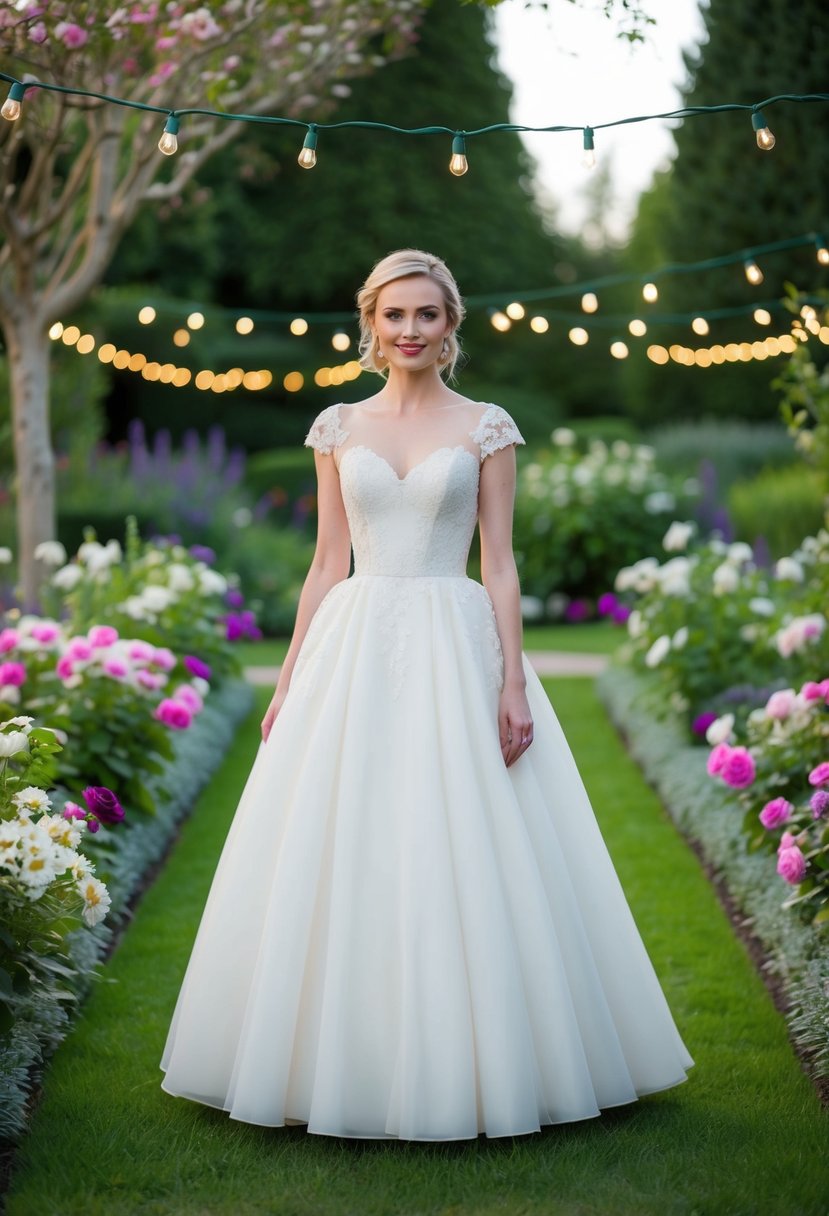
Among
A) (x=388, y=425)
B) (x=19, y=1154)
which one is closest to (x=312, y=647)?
(x=388, y=425)

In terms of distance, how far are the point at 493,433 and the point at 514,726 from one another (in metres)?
0.71

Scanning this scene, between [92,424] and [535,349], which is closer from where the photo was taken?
[92,424]

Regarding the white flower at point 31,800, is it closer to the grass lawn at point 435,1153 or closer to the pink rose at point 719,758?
the grass lawn at point 435,1153

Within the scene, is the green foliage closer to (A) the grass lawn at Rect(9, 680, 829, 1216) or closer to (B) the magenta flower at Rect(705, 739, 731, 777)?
(B) the magenta flower at Rect(705, 739, 731, 777)

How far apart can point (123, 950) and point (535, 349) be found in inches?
880

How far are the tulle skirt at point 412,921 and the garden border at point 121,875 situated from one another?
380mm

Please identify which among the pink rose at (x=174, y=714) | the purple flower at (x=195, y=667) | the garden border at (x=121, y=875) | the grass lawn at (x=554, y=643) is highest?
the pink rose at (x=174, y=714)

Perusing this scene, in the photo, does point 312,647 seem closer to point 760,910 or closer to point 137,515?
point 760,910

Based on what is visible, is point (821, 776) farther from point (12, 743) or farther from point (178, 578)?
point (178, 578)

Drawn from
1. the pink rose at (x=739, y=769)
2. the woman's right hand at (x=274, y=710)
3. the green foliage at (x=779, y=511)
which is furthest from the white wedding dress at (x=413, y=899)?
the green foliage at (x=779, y=511)

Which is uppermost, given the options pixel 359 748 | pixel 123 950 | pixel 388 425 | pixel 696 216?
pixel 696 216

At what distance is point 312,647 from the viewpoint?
3.43 m

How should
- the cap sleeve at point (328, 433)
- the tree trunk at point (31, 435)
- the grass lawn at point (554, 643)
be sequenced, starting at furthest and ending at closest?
the grass lawn at point (554, 643)
the tree trunk at point (31, 435)
the cap sleeve at point (328, 433)

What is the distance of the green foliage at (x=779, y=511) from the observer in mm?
12891
